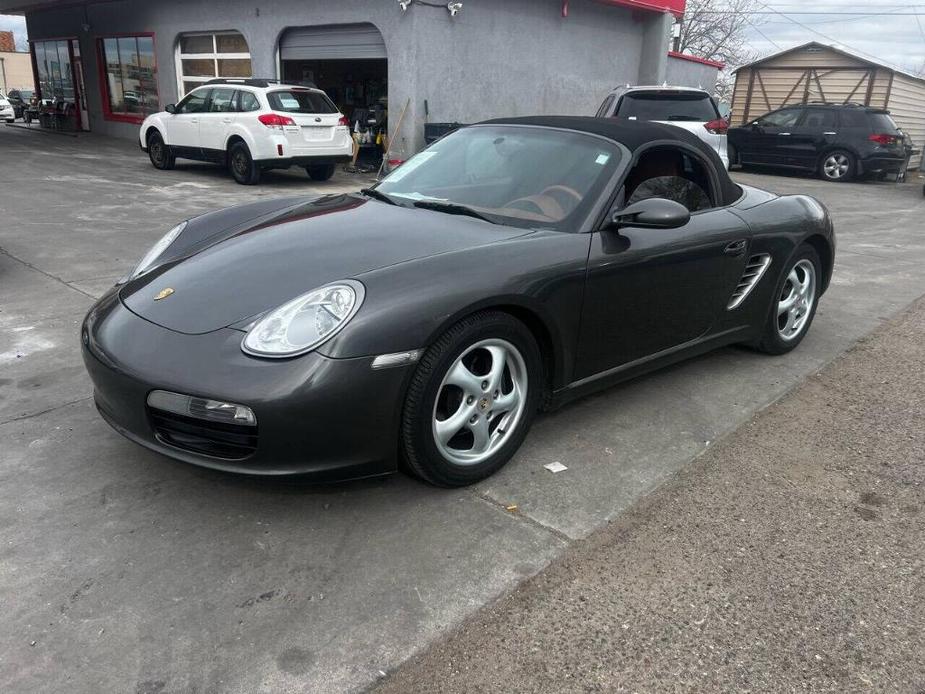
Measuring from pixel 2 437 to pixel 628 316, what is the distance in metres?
2.80

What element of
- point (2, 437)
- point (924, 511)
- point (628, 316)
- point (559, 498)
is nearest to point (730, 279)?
point (628, 316)

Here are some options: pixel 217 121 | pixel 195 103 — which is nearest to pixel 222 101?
pixel 217 121

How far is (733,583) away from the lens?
244cm

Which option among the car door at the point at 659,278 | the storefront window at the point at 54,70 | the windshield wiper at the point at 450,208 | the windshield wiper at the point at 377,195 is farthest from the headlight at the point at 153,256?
the storefront window at the point at 54,70

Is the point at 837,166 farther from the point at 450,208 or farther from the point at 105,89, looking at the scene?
the point at 105,89

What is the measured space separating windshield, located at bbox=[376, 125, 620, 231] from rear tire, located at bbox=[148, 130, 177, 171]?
1139 cm

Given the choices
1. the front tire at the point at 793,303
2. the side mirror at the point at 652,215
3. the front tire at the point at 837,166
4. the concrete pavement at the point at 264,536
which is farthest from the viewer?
the front tire at the point at 837,166

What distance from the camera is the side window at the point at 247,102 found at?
1202cm

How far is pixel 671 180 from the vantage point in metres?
3.81

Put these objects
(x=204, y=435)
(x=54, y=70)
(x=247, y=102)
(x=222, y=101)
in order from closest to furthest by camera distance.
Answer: (x=204, y=435), (x=247, y=102), (x=222, y=101), (x=54, y=70)

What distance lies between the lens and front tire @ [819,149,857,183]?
54.7ft

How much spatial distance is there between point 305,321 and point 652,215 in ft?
5.06

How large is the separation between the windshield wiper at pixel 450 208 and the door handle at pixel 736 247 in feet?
4.49

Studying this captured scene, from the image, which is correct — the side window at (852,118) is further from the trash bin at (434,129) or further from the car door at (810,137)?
the trash bin at (434,129)
